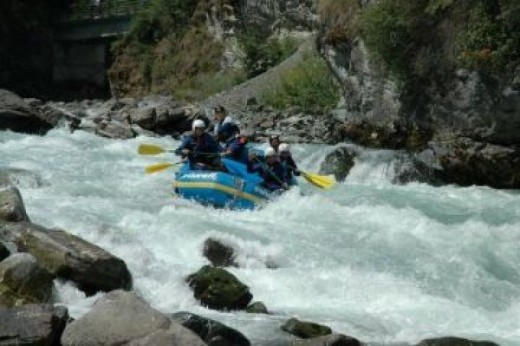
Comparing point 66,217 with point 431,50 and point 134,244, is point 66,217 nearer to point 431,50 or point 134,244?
point 134,244

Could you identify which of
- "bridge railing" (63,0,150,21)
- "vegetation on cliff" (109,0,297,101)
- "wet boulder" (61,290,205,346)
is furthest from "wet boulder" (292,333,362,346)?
"bridge railing" (63,0,150,21)

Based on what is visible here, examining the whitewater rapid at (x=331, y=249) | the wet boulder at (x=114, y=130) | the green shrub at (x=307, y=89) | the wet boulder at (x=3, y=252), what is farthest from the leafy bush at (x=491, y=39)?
the wet boulder at (x=3, y=252)

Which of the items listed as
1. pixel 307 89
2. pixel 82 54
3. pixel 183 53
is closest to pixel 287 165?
pixel 307 89

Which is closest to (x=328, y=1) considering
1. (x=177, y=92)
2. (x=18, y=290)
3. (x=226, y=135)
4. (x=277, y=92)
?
(x=277, y=92)

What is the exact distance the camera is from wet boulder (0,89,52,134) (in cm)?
1886

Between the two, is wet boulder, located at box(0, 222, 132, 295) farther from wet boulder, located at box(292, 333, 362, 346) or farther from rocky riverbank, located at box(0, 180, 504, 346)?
wet boulder, located at box(292, 333, 362, 346)

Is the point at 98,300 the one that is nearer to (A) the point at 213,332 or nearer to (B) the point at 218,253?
(A) the point at 213,332

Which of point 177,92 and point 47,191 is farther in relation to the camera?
point 177,92

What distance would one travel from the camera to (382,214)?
11578 mm

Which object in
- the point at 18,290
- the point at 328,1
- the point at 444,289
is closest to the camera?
the point at 18,290

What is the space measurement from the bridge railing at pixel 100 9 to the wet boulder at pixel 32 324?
93.5 feet

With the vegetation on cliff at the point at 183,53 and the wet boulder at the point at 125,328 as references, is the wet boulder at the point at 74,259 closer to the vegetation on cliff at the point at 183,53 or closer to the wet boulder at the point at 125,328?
the wet boulder at the point at 125,328

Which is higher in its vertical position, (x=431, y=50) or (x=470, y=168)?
(x=431, y=50)

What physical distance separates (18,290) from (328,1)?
43.4ft
